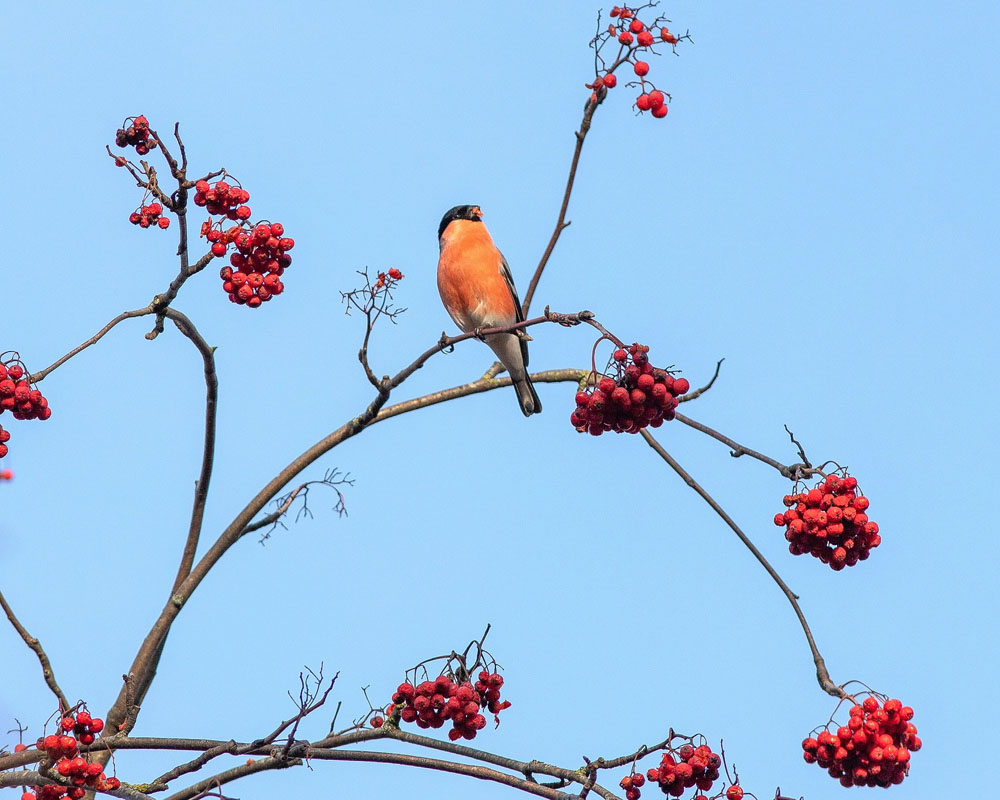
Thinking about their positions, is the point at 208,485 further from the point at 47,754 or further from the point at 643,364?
the point at 643,364

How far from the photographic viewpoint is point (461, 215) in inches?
A: 347

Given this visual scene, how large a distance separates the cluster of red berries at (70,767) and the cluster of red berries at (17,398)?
106cm

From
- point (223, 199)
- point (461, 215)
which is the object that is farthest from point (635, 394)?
point (461, 215)

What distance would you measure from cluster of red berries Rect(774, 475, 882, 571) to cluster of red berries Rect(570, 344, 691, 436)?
0.64m

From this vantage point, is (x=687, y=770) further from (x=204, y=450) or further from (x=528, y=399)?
(x=528, y=399)

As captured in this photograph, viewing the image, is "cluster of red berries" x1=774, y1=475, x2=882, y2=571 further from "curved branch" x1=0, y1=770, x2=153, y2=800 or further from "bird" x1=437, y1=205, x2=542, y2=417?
"bird" x1=437, y1=205, x2=542, y2=417

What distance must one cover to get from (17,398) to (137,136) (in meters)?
1.24

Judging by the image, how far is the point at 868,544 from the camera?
15.3 feet

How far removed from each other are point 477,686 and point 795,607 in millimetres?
1289

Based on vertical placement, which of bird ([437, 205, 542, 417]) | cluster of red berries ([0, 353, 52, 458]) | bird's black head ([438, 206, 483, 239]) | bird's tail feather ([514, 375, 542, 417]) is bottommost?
cluster of red berries ([0, 353, 52, 458])

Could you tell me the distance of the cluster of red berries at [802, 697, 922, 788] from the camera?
4184 mm

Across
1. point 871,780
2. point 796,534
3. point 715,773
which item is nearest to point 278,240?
point 796,534

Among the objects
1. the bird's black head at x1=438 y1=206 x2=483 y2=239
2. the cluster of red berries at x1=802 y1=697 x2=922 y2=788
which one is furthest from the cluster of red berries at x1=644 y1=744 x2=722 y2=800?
the bird's black head at x1=438 y1=206 x2=483 y2=239

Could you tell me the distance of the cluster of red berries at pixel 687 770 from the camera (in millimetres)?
4324
